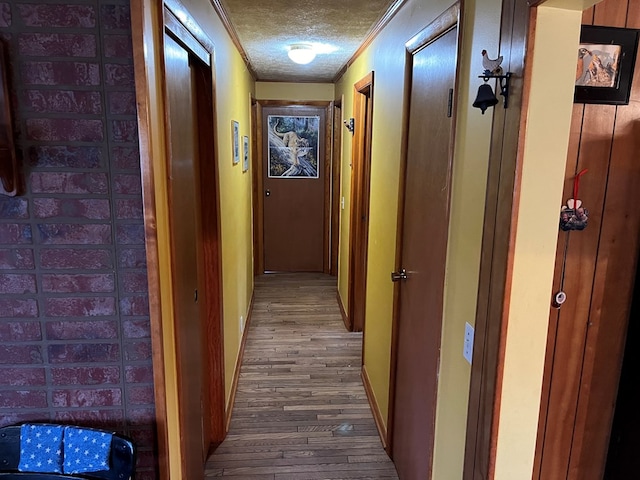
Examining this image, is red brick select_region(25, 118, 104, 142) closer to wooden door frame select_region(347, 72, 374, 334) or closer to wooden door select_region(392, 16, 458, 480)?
wooden door select_region(392, 16, 458, 480)

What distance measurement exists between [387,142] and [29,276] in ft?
6.02

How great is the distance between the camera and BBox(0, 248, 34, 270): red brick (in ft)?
3.71

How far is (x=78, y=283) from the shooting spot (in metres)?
1.17

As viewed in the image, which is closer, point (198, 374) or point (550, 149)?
point (550, 149)

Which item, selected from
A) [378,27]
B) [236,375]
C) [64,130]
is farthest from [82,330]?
[378,27]

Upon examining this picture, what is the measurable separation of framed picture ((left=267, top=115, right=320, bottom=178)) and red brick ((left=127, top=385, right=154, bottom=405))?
4.42m

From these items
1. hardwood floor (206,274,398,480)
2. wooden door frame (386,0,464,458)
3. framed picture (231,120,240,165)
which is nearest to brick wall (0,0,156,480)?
wooden door frame (386,0,464,458)

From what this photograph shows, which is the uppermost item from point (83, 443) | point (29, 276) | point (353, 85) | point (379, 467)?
point (353, 85)

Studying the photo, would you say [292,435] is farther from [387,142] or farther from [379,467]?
[387,142]

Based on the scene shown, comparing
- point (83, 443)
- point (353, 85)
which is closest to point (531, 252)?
point (83, 443)

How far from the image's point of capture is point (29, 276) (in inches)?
45.1

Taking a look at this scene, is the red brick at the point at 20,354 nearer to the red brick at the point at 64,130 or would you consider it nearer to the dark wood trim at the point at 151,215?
the dark wood trim at the point at 151,215

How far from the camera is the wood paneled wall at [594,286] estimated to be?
4.01 ft

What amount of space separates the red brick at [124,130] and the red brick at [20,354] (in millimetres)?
598
